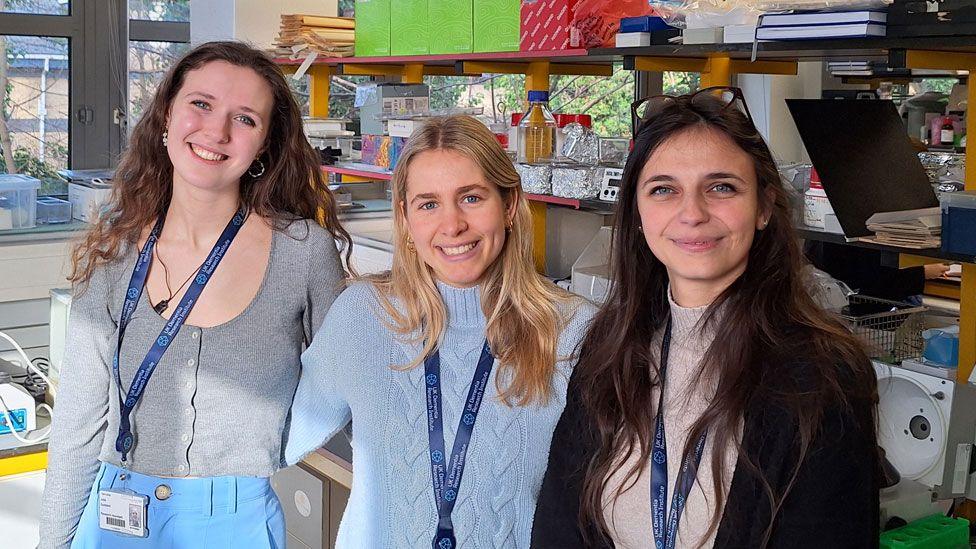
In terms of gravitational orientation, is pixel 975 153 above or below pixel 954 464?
above

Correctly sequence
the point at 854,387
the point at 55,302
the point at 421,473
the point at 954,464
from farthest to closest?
the point at 55,302 < the point at 954,464 < the point at 421,473 < the point at 854,387

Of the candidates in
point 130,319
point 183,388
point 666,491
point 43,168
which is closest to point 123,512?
point 183,388

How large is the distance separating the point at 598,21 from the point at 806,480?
6.24 feet

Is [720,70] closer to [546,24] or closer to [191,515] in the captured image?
[546,24]

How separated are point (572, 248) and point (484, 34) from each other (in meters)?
0.76

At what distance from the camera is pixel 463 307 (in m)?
1.81

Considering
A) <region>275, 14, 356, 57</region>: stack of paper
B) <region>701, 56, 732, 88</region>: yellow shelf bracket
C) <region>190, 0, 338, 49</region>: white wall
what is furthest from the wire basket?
<region>190, 0, 338, 49</region>: white wall

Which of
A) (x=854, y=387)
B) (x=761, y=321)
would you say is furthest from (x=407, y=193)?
(x=854, y=387)

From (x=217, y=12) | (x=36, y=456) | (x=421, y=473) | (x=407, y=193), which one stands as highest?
(x=217, y=12)

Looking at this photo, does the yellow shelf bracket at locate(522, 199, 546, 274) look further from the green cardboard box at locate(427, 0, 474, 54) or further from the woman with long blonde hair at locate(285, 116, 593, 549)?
the woman with long blonde hair at locate(285, 116, 593, 549)

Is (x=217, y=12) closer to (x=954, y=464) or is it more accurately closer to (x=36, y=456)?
(x=36, y=456)

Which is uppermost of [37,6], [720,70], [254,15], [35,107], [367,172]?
[37,6]

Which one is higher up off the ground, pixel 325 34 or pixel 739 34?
pixel 325 34

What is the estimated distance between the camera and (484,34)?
11.2ft
